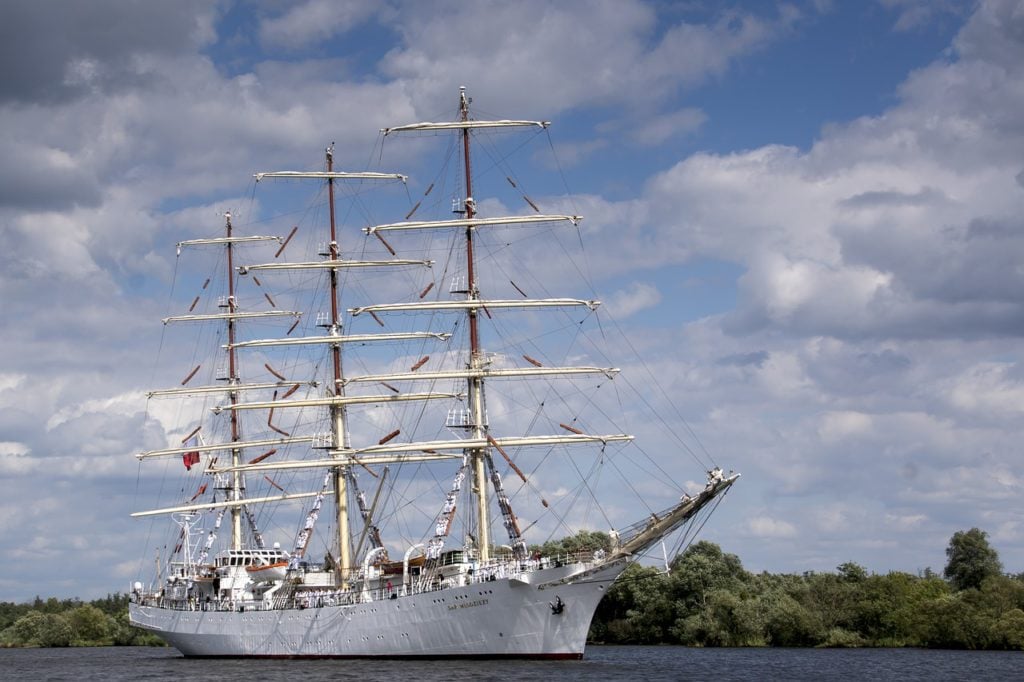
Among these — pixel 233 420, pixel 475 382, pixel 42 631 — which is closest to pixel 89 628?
pixel 42 631

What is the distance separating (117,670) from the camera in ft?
284

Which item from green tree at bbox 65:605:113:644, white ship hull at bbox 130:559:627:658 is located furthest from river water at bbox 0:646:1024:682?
green tree at bbox 65:605:113:644

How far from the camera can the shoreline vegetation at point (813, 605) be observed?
8719 cm

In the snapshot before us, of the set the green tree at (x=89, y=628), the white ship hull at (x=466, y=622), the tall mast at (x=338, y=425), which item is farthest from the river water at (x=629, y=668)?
the green tree at (x=89, y=628)

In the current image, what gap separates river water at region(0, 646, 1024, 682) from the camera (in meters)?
63.9

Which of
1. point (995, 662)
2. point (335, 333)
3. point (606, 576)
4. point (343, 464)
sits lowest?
point (995, 662)

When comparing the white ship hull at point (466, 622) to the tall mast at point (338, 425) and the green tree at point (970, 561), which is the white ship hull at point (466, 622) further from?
the green tree at point (970, 561)

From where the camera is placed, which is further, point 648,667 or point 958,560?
point 958,560

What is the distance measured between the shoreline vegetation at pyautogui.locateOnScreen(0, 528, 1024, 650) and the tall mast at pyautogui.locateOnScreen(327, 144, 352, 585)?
1749 cm

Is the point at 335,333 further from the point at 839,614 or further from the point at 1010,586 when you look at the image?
the point at 1010,586

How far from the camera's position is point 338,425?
Answer: 9775 centimetres

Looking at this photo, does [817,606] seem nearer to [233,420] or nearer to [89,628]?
[233,420]

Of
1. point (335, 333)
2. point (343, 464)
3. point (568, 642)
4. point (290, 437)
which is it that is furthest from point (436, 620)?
point (290, 437)

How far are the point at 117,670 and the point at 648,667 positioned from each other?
120 feet
